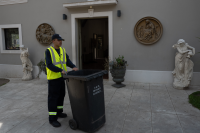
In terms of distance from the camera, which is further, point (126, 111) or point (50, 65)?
point (126, 111)

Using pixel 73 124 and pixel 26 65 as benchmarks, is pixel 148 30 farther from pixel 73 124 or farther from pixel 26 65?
pixel 26 65

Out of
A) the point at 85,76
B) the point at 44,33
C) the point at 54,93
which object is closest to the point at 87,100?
the point at 85,76

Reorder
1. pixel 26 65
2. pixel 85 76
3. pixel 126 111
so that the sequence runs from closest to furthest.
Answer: pixel 85 76 < pixel 126 111 < pixel 26 65

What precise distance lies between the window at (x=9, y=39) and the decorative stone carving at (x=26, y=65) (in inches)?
32.3

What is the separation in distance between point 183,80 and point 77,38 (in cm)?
429

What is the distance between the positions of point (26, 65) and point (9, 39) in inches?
75.1

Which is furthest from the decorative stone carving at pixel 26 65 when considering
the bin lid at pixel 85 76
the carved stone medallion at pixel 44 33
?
the bin lid at pixel 85 76

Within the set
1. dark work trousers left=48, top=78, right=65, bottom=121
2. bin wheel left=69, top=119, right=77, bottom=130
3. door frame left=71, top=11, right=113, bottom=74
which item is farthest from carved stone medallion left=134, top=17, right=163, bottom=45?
bin wheel left=69, top=119, right=77, bottom=130

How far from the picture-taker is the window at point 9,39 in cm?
769

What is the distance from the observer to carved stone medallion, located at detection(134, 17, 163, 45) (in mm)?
5750

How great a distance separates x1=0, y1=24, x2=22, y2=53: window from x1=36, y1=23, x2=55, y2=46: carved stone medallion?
120 cm

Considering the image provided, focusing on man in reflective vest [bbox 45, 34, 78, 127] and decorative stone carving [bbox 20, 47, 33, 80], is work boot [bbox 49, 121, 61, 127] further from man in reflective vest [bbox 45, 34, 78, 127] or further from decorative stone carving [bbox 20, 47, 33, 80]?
decorative stone carving [bbox 20, 47, 33, 80]

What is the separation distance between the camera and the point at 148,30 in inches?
227

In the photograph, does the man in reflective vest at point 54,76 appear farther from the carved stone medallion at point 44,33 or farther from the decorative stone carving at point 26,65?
the decorative stone carving at point 26,65
